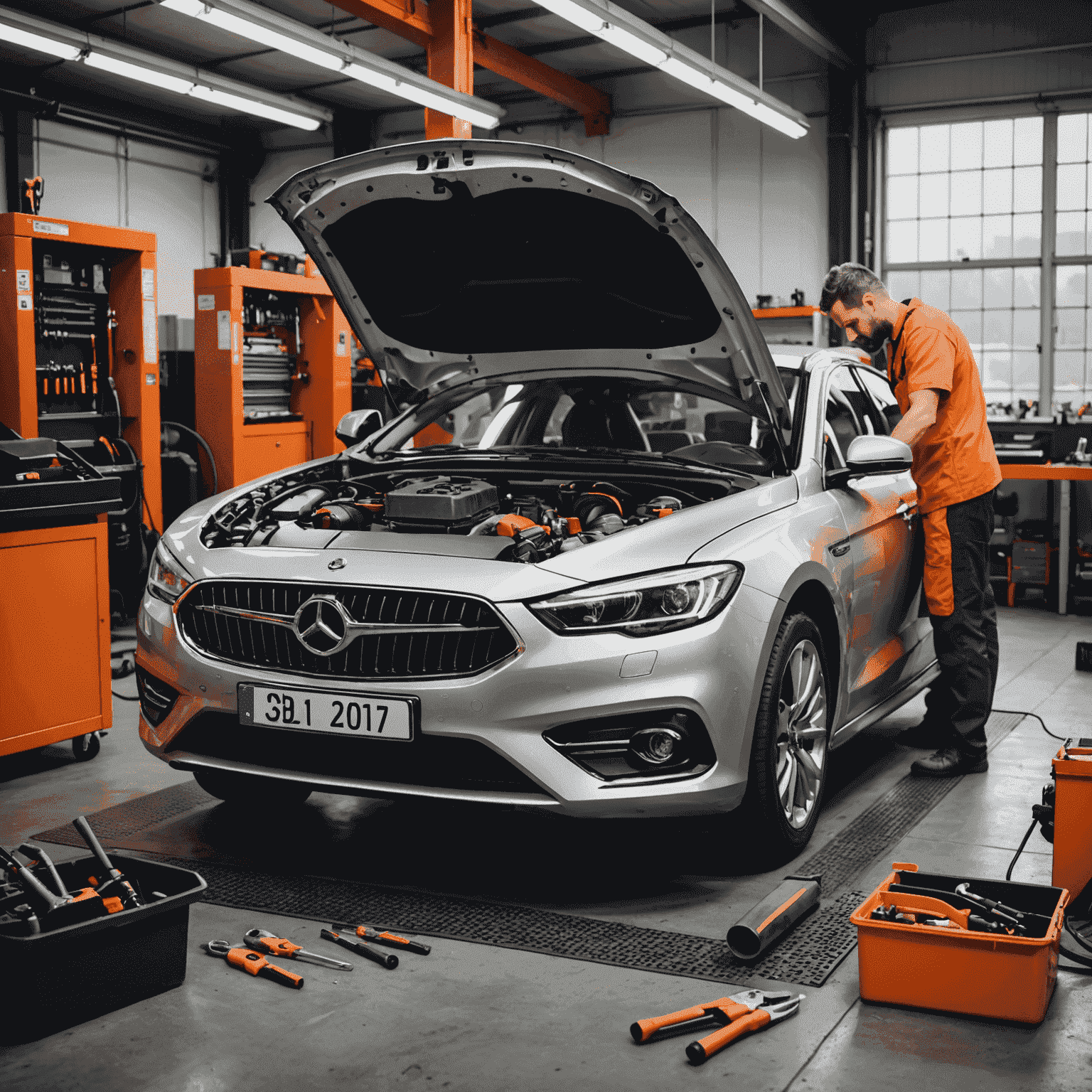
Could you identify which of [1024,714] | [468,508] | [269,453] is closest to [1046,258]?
[269,453]

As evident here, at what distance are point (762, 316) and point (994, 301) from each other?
2182mm

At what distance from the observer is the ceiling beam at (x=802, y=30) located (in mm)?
9305

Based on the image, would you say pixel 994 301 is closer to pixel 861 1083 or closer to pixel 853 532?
pixel 853 532

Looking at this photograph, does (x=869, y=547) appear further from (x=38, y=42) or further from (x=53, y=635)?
(x=38, y=42)

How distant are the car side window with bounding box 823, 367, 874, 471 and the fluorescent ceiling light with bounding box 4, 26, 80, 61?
6.45 m

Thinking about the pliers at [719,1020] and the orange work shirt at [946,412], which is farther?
the orange work shirt at [946,412]

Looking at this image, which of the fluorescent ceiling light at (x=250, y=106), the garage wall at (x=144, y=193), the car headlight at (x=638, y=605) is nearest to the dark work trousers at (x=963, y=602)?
the car headlight at (x=638, y=605)

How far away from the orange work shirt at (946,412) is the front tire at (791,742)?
3.45 ft

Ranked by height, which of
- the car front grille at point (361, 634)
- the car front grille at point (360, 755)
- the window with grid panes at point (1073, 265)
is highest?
the window with grid panes at point (1073, 265)

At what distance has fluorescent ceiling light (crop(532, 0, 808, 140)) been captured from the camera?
7.38 m

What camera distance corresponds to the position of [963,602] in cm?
401

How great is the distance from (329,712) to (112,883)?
568 millimetres

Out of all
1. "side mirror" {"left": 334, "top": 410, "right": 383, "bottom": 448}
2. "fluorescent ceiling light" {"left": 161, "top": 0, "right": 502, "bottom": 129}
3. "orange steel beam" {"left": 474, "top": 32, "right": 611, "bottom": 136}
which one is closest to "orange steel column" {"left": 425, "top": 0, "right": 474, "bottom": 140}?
"fluorescent ceiling light" {"left": 161, "top": 0, "right": 502, "bottom": 129}

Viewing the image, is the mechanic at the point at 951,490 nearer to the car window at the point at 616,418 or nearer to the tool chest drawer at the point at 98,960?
the car window at the point at 616,418
